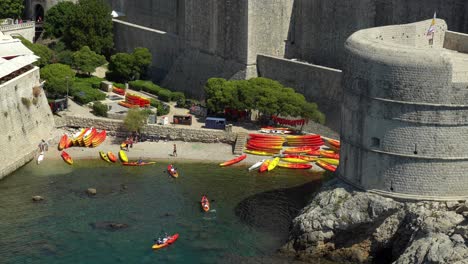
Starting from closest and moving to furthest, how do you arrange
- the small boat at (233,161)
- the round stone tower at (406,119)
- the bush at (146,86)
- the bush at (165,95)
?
the round stone tower at (406,119) < the small boat at (233,161) < the bush at (165,95) < the bush at (146,86)

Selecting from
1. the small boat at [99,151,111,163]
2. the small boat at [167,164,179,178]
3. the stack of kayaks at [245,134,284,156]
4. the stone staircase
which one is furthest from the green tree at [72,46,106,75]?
the small boat at [167,164,179,178]

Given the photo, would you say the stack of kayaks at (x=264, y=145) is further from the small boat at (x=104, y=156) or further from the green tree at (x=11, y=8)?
the green tree at (x=11, y=8)

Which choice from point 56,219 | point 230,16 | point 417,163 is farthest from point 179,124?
point 417,163

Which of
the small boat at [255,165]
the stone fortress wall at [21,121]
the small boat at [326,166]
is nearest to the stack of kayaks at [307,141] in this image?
the small boat at [326,166]

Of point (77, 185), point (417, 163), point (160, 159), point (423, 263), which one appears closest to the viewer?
point (423, 263)

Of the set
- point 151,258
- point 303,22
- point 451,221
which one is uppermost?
point 303,22

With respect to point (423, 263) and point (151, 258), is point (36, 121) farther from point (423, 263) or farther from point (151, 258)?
point (423, 263)
